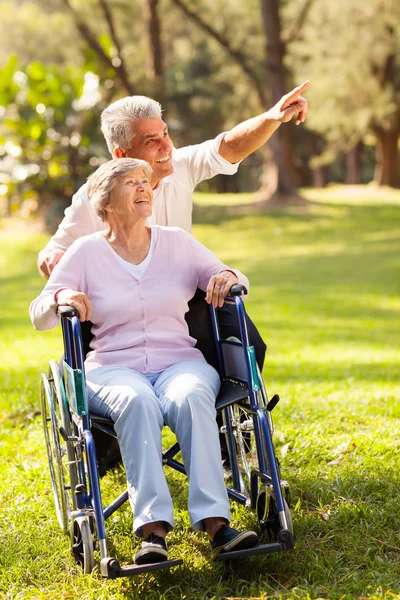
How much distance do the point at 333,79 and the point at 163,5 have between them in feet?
25.3

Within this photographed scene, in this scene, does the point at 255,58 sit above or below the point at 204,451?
above

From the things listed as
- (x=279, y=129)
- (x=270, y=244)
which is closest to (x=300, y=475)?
(x=270, y=244)

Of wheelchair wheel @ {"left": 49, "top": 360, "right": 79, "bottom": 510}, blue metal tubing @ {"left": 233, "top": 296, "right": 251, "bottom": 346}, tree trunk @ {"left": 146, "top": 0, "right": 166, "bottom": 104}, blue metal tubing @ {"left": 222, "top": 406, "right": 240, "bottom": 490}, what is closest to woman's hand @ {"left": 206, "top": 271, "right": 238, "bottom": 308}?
blue metal tubing @ {"left": 233, "top": 296, "right": 251, "bottom": 346}

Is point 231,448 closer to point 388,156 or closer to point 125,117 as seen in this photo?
point 125,117

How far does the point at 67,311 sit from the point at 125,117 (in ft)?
3.43

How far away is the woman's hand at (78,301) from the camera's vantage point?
285 cm

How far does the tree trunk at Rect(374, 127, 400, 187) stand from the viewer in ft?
86.8

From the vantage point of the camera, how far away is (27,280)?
13398 mm

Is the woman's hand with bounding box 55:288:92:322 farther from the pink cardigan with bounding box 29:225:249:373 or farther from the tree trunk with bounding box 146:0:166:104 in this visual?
the tree trunk with bounding box 146:0:166:104

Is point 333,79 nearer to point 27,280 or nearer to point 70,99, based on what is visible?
point 70,99

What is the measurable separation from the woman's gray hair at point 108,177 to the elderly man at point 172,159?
345 millimetres

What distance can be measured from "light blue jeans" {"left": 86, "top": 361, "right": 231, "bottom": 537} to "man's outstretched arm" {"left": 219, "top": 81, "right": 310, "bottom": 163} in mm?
1132

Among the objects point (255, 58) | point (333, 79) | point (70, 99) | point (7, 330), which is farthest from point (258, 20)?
point (7, 330)

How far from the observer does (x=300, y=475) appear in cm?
360
